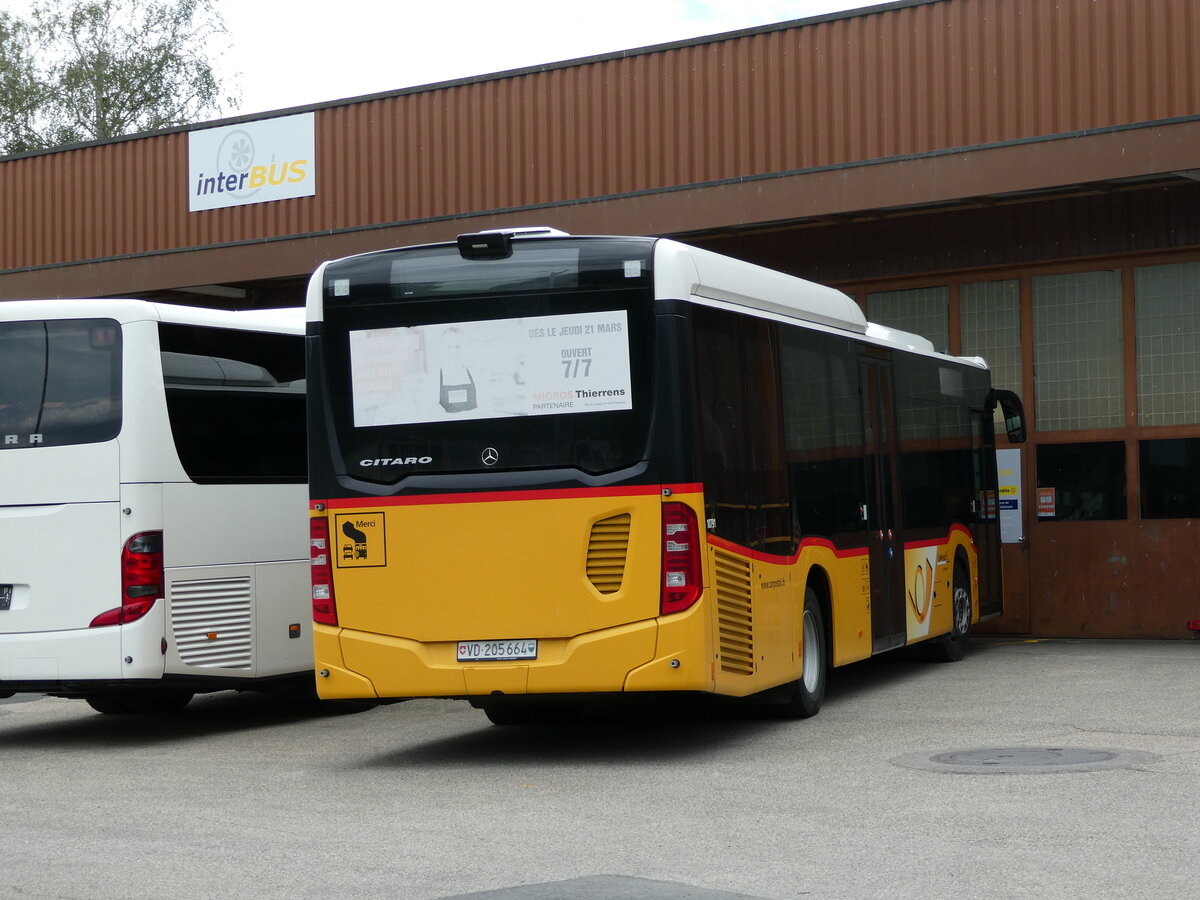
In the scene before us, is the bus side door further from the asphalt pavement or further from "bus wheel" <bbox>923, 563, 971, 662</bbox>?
"bus wheel" <bbox>923, 563, 971, 662</bbox>

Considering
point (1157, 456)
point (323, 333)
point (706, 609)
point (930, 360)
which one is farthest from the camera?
point (1157, 456)

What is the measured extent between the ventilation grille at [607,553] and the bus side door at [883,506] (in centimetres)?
384

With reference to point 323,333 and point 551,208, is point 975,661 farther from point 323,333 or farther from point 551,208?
point 323,333

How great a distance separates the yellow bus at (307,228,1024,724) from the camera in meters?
10.1

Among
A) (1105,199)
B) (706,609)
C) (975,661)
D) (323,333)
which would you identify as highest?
(1105,199)

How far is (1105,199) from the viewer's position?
17766 mm

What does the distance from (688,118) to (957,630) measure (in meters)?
6.53

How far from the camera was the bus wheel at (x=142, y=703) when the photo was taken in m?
14.0

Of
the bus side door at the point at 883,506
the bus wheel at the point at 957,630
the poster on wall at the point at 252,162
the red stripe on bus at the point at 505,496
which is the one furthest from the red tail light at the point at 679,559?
the poster on wall at the point at 252,162

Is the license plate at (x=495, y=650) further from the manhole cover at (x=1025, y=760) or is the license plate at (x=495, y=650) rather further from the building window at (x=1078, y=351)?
the building window at (x=1078, y=351)

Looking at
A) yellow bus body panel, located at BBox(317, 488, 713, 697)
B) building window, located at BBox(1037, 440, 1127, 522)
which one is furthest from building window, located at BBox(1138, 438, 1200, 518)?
yellow bus body panel, located at BBox(317, 488, 713, 697)

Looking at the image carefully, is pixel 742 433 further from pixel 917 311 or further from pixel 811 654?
pixel 917 311

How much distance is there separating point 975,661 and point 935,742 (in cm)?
594

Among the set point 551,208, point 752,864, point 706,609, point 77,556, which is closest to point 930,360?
point 551,208
